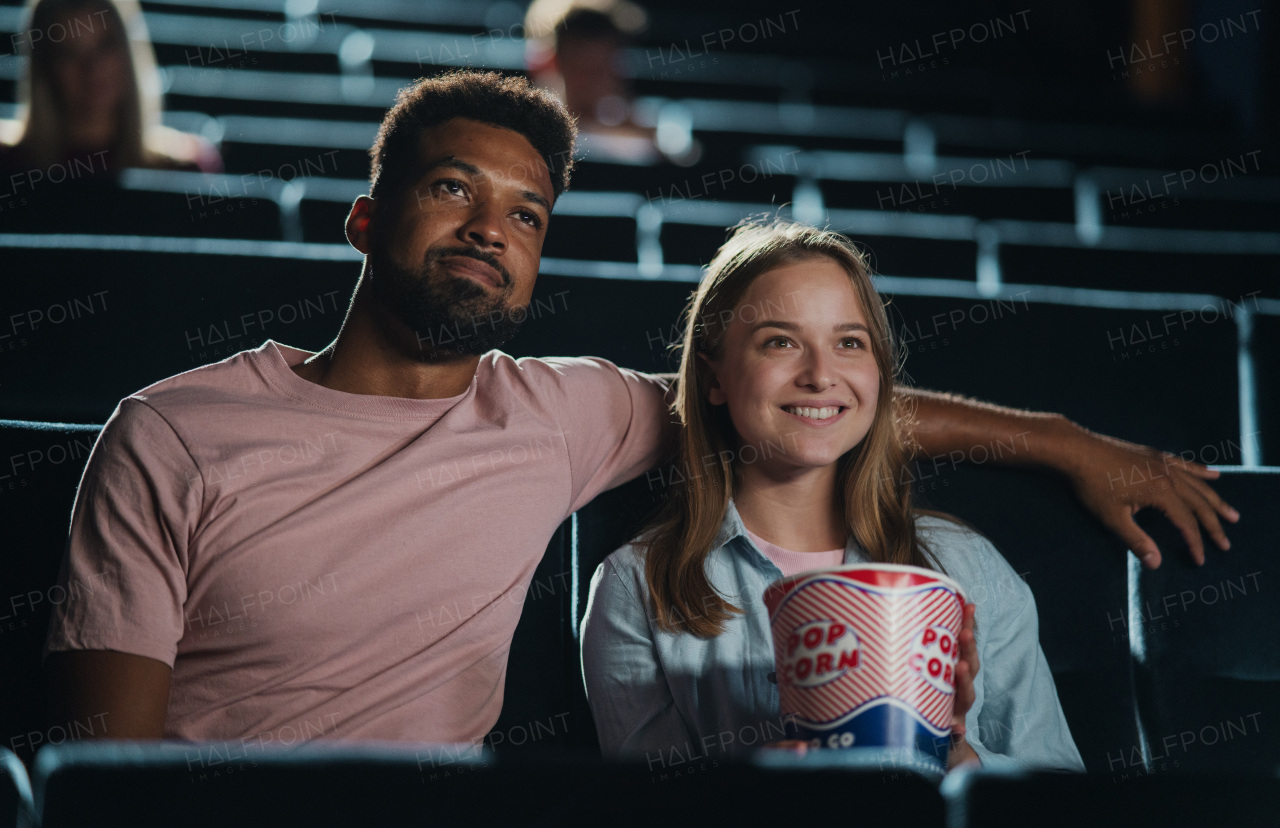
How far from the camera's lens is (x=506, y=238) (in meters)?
1.07

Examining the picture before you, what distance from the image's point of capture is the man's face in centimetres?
106

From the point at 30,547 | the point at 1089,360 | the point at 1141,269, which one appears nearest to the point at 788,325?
the point at 1089,360

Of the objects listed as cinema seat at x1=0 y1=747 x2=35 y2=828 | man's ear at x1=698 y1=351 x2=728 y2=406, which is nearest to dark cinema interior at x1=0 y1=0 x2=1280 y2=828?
cinema seat at x1=0 y1=747 x2=35 y2=828

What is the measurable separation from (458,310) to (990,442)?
1.89ft

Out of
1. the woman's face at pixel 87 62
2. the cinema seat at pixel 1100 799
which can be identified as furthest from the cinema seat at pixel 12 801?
the woman's face at pixel 87 62

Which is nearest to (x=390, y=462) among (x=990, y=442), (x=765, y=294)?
(x=765, y=294)

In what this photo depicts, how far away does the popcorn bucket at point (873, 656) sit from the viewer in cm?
69

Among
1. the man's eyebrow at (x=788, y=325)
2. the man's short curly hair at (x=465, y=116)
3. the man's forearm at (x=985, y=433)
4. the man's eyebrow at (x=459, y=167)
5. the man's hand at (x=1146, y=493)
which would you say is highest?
the man's short curly hair at (x=465, y=116)

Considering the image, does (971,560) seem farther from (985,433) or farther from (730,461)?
(730,461)

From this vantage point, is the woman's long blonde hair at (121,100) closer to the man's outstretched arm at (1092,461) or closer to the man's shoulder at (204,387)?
the man's shoulder at (204,387)

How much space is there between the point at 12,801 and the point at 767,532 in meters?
0.78

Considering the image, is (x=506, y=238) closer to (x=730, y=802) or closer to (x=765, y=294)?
(x=765, y=294)

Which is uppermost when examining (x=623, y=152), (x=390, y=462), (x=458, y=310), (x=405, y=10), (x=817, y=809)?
(x=405, y=10)

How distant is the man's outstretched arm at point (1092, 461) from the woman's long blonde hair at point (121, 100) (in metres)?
1.66
